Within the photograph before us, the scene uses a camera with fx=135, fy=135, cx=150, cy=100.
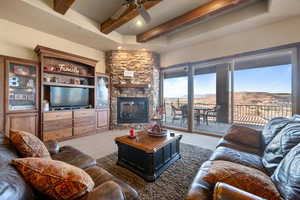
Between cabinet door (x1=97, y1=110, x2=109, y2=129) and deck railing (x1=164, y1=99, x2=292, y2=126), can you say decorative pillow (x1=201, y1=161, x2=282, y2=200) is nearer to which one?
cabinet door (x1=97, y1=110, x2=109, y2=129)

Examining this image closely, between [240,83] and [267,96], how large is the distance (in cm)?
89

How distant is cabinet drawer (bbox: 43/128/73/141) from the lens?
10.9ft

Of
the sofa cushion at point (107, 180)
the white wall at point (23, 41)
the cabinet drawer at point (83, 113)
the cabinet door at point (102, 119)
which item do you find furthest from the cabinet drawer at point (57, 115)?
the sofa cushion at point (107, 180)

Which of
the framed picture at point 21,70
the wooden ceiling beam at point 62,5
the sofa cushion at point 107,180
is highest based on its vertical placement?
the wooden ceiling beam at point 62,5

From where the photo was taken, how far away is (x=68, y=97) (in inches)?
151

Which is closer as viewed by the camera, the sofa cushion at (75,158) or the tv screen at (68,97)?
the sofa cushion at (75,158)

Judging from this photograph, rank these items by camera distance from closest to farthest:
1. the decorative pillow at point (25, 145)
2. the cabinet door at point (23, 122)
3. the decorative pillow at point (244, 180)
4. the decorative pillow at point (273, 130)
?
the decorative pillow at point (244, 180)
the decorative pillow at point (25, 145)
the decorative pillow at point (273, 130)
the cabinet door at point (23, 122)

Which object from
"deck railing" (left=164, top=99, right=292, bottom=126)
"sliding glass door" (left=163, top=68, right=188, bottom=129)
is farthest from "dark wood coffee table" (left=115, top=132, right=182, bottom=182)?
"deck railing" (left=164, top=99, right=292, bottom=126)

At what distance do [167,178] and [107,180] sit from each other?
1.10 meters

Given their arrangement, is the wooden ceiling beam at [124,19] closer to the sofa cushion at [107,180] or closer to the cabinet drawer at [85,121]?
the cabinet drawer at [85,121]

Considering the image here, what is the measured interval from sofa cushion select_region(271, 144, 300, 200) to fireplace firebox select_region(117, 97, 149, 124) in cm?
409

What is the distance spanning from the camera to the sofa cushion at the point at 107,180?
0.97 meters

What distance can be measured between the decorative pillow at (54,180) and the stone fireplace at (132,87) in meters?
4.05

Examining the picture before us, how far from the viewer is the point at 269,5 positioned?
2615 mm
